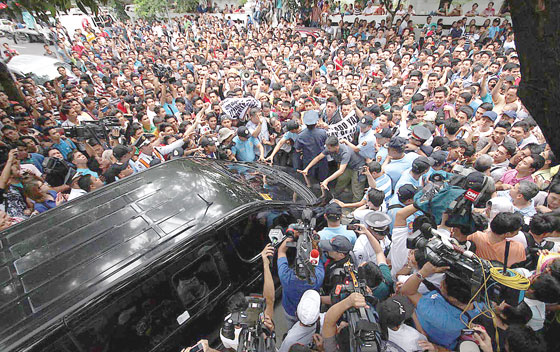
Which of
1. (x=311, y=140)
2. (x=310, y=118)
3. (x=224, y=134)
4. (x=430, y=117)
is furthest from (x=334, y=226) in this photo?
(x=430, y=117)

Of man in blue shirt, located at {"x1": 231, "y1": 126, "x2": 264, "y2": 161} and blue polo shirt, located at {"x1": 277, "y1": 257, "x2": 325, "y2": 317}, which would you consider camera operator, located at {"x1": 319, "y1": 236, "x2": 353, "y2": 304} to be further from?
man in blue shirt, located at {"x1": 231, "y1": 126, "x2": 264, "y2": 161}

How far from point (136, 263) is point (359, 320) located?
1.67m

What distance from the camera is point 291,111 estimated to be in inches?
230

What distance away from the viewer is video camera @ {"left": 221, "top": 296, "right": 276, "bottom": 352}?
1791mm

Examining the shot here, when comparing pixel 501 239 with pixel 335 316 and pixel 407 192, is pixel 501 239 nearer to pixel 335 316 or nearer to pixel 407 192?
pixel 407 192

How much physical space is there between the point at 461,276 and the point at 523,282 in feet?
1.02

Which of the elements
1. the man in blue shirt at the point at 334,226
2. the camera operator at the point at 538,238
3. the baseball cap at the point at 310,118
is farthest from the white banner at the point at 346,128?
the camera operator at the point at 538,238

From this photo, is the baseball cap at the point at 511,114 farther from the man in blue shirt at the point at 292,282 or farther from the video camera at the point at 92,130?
the video camera at the point at 92,130

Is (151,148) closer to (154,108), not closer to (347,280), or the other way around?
(154,108)

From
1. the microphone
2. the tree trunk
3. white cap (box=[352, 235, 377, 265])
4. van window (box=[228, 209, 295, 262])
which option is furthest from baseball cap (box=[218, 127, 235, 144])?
the tree trunk

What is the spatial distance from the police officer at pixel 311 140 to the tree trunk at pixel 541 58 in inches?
136

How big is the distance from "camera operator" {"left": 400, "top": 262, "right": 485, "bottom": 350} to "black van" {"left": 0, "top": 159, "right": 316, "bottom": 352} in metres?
1.56

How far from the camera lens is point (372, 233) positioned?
9.34 ft

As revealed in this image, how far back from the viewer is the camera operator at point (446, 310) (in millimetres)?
1857
